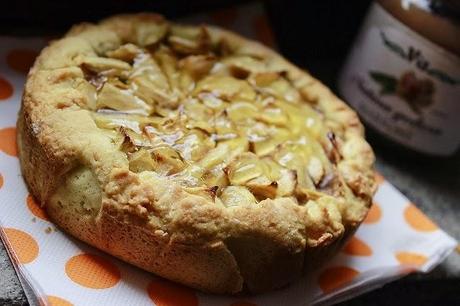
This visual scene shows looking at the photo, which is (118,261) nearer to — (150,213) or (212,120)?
(150,213)

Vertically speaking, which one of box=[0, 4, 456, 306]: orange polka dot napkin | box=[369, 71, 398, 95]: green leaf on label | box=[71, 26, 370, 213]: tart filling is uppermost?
box=[71, 26, 370, 213]: tart filling

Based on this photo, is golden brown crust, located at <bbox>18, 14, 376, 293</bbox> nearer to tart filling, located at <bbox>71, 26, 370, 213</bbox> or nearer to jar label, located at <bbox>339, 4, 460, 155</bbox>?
tart filling, located at <bbox>71, 26, 370, 213</bbox>

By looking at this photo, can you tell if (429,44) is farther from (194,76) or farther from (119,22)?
(119,22)

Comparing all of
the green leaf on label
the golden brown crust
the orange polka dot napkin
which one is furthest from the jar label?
the golden brown crust

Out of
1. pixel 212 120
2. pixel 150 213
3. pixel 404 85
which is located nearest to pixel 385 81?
pixel 404 85

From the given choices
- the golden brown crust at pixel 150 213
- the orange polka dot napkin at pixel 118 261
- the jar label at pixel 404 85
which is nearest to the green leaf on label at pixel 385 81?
the jar label at pixel 404 85

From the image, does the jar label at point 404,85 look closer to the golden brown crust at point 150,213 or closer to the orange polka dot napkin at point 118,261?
the orange polka dot napkin at point 118,261
